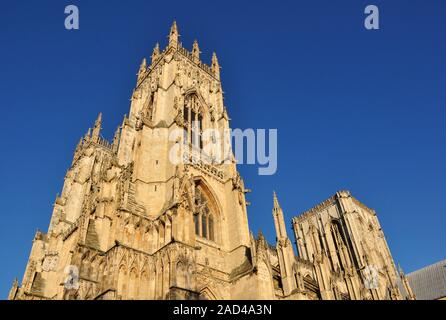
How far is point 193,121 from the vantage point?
28.5m

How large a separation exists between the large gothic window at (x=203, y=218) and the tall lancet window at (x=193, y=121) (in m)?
4.17

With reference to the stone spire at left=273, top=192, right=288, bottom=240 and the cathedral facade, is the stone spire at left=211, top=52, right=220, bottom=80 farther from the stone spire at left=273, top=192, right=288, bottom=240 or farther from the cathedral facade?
the stone spire at left=273, top=192, right=288, bottom=240

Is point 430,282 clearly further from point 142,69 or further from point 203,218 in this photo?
point 142,69

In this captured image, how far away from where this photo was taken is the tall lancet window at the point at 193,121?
1037 inches

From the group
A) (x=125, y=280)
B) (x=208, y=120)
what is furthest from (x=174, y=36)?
(x=125, y=280)

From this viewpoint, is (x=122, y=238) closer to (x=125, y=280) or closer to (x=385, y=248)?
(x=125, y=280)

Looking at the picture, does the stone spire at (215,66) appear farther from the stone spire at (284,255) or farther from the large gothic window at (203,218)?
the stone spire at (284,255)

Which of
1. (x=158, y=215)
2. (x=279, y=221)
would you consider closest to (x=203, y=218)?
(x=158, y=215)

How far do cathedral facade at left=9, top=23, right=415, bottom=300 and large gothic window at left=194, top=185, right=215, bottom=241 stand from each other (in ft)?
0.25

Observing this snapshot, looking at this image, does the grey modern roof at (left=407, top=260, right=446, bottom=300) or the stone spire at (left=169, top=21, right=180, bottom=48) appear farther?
the grey modern roof at (left=407, top=260, right=446, bottom=300)

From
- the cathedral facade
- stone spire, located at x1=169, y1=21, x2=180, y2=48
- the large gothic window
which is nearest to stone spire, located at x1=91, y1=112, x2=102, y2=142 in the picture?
the cathedral facade

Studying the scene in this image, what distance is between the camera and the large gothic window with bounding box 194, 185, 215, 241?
69.5 feet
